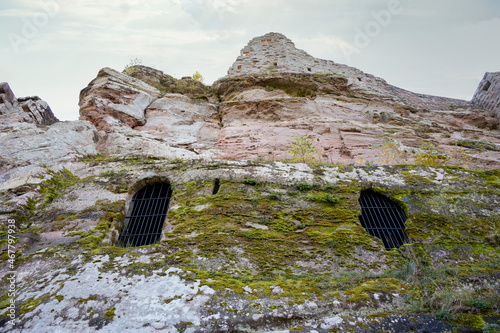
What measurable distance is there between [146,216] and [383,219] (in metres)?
4.68

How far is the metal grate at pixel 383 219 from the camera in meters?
5.13

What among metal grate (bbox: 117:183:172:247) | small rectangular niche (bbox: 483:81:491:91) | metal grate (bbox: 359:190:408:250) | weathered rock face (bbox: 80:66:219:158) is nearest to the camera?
metal grate (bbox: 359:190:408:250)

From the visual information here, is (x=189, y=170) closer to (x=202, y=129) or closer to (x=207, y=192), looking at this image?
(x=207, y=192)

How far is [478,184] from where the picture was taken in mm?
5762

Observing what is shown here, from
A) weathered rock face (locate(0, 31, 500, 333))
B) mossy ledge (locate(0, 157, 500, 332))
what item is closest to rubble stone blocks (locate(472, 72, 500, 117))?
weathered rock face (locate(0, 31, 500, 333))

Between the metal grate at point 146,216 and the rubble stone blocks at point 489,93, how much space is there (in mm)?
16431

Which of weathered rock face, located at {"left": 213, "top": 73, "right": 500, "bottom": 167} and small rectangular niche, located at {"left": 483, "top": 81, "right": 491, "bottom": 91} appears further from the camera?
small rectangular niche, located at {"left": 483, "top": 81, "right": 491, "bottom": 91}

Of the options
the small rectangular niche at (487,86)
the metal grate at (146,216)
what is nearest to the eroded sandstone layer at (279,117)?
the small rectangular niche at (487,86)

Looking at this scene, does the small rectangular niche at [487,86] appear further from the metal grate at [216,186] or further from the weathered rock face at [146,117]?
the metal grate at [216,186]

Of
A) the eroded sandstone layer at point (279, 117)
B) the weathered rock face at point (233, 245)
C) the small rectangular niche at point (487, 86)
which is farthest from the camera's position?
the small rectangular niche at point (487, 86)

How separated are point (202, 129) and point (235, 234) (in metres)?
7.86

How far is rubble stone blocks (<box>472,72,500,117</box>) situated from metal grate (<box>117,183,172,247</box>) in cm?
1643

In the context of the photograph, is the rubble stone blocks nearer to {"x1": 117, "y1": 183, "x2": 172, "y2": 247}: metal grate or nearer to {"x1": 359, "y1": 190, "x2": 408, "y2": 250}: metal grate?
{"x1": 359, "y1": 190, "x2": 408, "y2": 250}: metal grate

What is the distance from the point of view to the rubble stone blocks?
14.1 m
